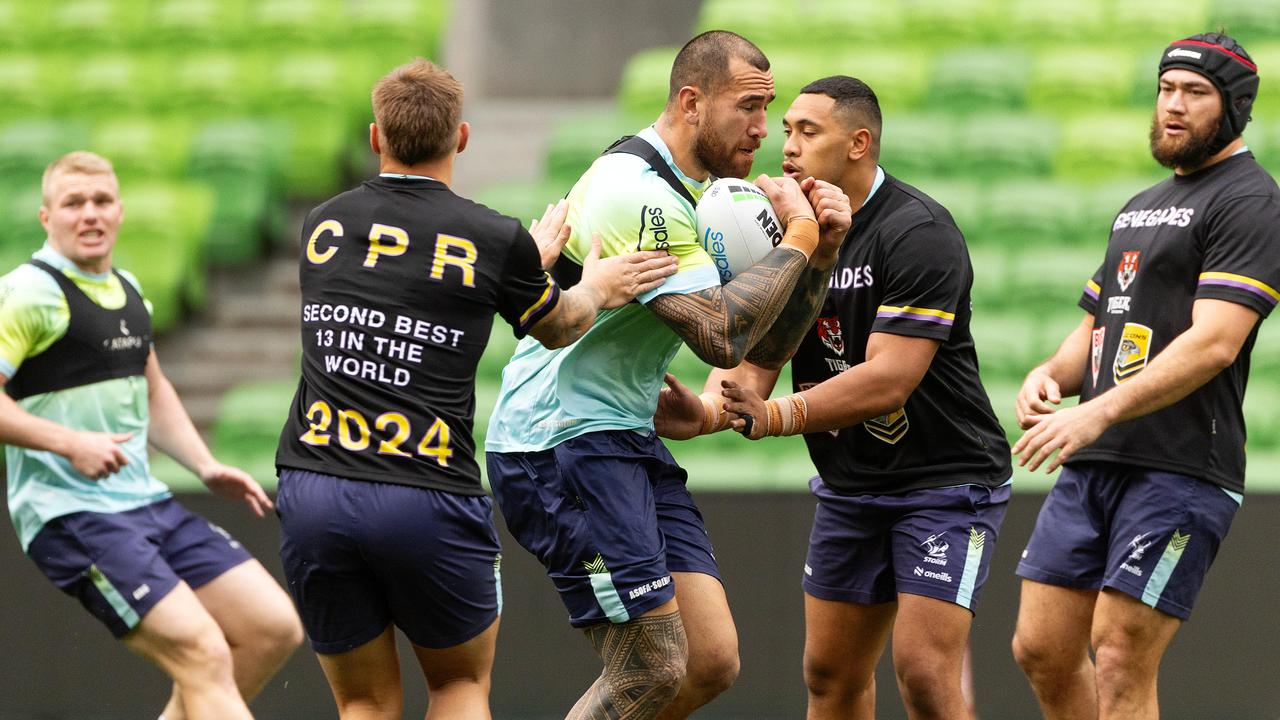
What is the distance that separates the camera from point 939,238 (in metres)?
4.68

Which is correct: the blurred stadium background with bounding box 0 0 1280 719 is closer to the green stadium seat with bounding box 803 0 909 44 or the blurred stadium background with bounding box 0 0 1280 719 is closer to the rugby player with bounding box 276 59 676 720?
the green stadium seat with bounding box 803 0 909 44

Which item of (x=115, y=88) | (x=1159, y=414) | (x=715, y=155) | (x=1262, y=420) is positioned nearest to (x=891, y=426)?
(x=1159, y=414)

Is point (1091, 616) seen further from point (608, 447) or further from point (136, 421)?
point (136, 421)

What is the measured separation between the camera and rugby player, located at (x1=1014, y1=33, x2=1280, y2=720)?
14.4 feet

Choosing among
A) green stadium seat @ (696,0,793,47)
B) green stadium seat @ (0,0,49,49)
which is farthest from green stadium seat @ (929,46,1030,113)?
green stadium seat @ (0,0,49,49)

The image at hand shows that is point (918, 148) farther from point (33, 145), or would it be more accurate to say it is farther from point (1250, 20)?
point (33, 145)

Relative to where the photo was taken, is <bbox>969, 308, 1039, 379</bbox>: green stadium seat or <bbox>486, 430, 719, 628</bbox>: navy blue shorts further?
<bbox>969, 308, 1039, 379</bbox>: green stadium seat

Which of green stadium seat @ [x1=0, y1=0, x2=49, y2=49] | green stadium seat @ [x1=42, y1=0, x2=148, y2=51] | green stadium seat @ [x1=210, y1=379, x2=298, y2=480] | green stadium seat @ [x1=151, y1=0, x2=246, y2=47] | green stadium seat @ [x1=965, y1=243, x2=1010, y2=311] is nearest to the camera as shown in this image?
green stadium seat @ [x1=210, y1=379, x2=298, y2=480]

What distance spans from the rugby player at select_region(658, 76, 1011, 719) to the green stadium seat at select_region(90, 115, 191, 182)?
6.30m

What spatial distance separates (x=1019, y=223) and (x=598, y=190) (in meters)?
4.98

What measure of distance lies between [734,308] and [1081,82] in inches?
254

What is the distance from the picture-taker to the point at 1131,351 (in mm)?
4668

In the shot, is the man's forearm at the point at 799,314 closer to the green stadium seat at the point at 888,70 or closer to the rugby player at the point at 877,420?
the rugby player at the point at 877,420

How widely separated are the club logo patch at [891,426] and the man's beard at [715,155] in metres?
0.95
